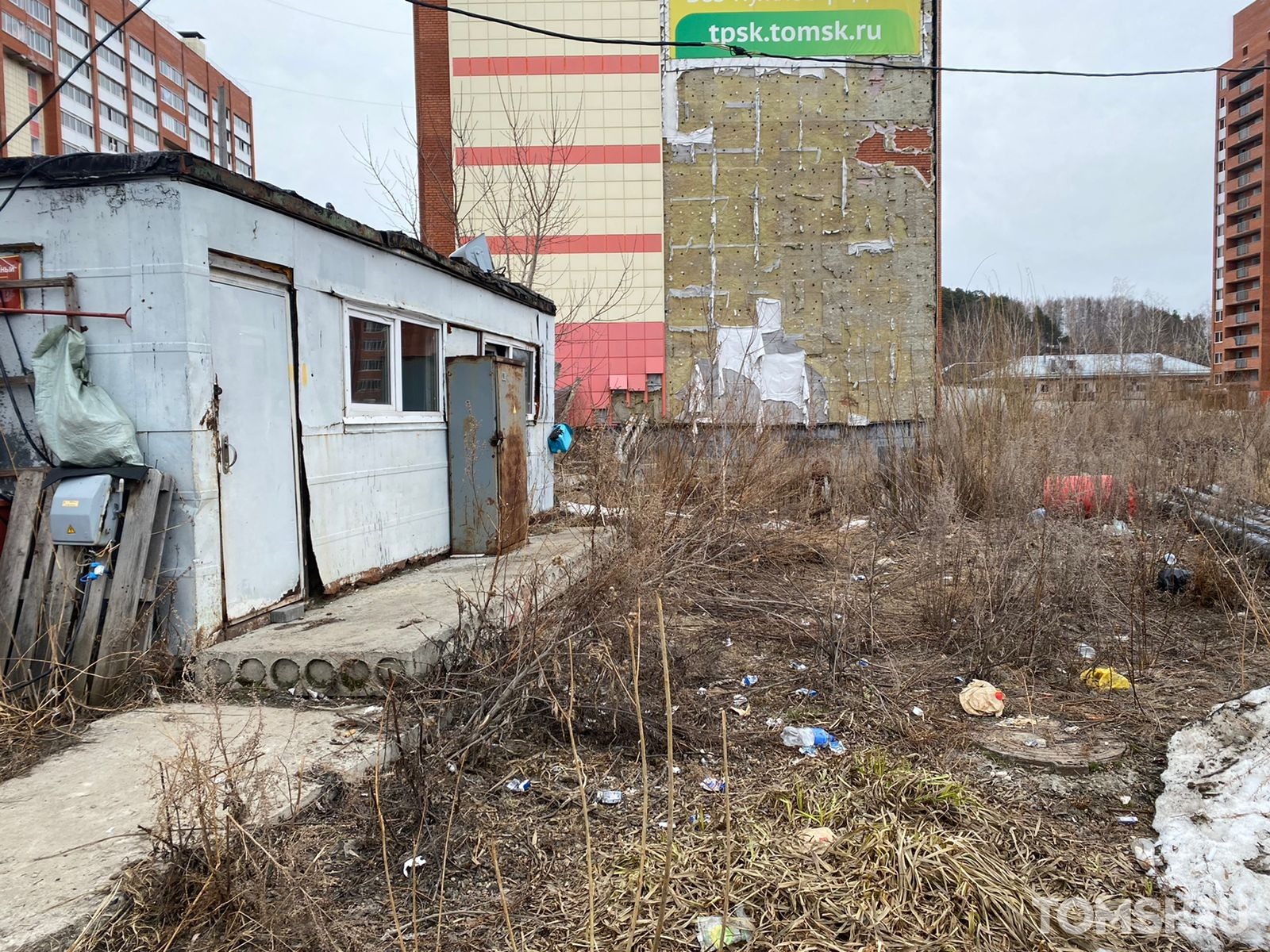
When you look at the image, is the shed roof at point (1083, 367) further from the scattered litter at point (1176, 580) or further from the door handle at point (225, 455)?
the door handle at point (225, 455)

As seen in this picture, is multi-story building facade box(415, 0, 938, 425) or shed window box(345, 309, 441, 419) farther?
multi-story building facade box(415, 0, 938, 425)

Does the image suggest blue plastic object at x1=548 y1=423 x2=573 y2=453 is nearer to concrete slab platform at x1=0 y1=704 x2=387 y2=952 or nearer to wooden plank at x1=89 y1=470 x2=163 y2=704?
wooden plank at x1=89 y1=470 x2=163 y2=704

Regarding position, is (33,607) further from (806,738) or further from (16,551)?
(806,738)

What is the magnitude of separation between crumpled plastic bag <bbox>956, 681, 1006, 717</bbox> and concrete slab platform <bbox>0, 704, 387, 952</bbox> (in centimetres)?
274

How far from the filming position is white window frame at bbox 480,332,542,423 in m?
8.59

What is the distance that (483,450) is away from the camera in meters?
7.16

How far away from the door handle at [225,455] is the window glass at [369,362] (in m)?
1.36

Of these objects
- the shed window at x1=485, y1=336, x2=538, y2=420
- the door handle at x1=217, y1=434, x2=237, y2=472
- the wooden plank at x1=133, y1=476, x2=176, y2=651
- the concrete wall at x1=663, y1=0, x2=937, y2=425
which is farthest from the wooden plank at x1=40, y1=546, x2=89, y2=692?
the concrete wall at x1=663, y1=0, x2=937, y2=425

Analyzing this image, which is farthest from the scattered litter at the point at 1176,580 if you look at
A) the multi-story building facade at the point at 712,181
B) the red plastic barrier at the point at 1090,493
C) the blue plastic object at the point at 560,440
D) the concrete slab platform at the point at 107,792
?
the multi-story building facade at the point at 712,181

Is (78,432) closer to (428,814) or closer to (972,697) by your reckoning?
(428,814)

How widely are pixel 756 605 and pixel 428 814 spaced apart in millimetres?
3534

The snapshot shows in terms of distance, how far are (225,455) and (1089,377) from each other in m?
11.7

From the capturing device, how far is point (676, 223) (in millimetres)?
17734

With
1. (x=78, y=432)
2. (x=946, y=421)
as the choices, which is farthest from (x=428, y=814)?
(x=946, y=421)
